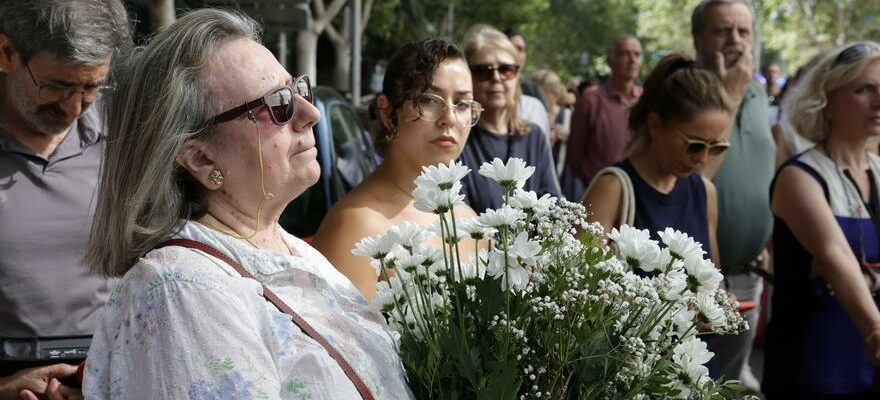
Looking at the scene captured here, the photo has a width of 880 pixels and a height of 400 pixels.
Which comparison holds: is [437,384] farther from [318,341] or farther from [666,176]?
[666,176]

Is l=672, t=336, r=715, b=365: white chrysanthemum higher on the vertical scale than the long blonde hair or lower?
higher

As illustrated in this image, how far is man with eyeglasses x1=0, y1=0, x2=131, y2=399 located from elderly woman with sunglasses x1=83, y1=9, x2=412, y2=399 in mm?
888

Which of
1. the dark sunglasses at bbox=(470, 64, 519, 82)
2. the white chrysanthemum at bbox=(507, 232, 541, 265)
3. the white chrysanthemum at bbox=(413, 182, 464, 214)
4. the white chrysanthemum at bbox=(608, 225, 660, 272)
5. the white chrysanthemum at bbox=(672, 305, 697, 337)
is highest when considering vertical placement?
the white chrysanthemum at bbox=(413, 182, 464, 214)

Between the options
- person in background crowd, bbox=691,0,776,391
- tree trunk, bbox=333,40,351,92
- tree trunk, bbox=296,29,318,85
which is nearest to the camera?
person in background crowd, bbox=691,0,776,391

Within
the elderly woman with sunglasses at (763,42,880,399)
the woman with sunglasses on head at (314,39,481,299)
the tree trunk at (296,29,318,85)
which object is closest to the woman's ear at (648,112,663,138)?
the elderly woman with sunglasses at (763,42,880,399)

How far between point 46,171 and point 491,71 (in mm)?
2502

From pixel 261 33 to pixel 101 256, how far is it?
2.08ft

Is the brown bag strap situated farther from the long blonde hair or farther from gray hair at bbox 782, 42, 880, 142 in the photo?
the long blonde hair

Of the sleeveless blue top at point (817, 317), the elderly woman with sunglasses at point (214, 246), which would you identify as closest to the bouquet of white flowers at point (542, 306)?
the elderly woman with sunglasses at point (214, 246)

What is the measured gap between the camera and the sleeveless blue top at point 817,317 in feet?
13.4

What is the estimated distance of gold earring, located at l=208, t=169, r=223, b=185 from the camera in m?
2.17

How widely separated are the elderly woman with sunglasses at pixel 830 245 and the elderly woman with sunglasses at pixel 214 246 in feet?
7.62

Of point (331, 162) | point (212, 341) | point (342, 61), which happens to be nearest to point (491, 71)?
point (331, 162)

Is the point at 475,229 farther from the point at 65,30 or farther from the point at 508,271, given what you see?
the point at 65,30
